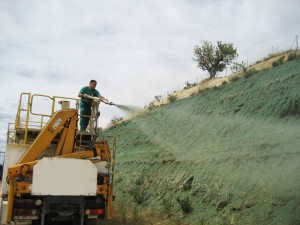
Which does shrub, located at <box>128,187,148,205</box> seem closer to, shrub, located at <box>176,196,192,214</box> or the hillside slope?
the hillside slope

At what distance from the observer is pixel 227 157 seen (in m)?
12.5

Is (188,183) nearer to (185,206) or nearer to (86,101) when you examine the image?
(185,206)

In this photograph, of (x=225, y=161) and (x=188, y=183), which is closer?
(x=225, y=161)

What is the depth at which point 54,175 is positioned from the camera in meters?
8.19

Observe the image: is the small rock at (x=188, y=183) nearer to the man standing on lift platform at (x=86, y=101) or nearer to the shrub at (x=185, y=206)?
the shrub at (x=185, y=206)

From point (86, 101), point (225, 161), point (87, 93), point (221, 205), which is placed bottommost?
point (221, 205)

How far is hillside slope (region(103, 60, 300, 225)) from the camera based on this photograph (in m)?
9.73

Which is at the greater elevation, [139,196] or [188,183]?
[188,183]

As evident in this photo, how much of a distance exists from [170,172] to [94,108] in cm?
555

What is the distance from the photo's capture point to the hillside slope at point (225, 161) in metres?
9.73

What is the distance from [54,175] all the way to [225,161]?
6.42 meters

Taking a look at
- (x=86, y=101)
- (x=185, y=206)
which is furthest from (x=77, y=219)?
(x=185, y=206)

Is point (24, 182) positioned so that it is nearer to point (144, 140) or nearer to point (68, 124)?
point (68, 124)

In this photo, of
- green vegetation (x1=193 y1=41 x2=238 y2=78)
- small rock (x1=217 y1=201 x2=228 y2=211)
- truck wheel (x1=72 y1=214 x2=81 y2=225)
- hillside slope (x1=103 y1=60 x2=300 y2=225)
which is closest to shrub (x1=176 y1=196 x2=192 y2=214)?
hillside slope (x1=103 y1=60 x2=300 y2=225)
